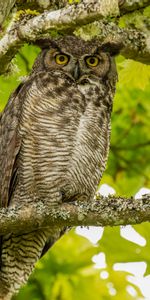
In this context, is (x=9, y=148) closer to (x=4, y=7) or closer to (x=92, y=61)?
(x=92, y=61)

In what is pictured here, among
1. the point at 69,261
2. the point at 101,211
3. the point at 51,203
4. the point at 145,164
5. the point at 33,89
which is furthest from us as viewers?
the point at 145,164

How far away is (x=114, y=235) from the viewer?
5.10 m

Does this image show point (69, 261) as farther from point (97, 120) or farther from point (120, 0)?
point (120, 0)

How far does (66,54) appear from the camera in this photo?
5273mm

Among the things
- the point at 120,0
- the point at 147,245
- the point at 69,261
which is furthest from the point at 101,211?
the point at 69,261

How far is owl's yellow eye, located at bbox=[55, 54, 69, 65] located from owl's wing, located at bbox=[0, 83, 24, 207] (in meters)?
0.45

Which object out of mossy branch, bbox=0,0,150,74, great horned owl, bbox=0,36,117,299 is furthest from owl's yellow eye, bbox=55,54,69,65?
mossy branch, bbox=0,0,150,74

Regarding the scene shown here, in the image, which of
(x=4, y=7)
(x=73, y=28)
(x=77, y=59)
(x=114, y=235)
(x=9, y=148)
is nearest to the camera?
(x=4, y=7)

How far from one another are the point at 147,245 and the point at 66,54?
1469 mm

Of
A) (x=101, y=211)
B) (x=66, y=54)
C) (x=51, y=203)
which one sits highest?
(x=66, y=54)

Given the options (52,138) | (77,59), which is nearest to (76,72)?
(77,59)

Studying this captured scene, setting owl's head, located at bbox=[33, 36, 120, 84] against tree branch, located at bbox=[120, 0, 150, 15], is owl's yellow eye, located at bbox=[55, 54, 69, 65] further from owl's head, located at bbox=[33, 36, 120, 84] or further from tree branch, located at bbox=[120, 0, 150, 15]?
tree branch, located at bbox=[120, 0, 150, 15]

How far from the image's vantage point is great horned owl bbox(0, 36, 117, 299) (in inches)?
192

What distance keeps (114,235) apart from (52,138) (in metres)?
0.82
